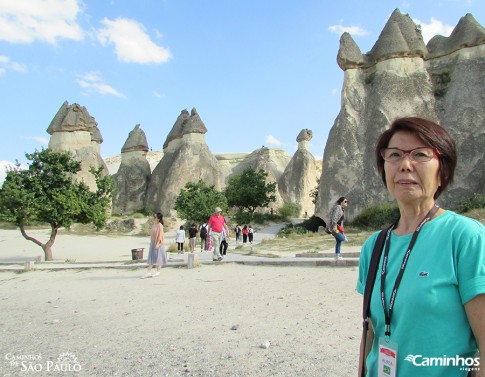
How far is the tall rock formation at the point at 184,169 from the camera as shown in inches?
1288

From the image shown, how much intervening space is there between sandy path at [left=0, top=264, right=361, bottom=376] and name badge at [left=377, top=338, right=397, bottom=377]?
5.97 feet

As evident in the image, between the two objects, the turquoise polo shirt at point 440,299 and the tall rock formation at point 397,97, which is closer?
the turquoise polo shirt at point 440,299

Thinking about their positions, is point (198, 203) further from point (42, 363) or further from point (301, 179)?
point (42, 363)

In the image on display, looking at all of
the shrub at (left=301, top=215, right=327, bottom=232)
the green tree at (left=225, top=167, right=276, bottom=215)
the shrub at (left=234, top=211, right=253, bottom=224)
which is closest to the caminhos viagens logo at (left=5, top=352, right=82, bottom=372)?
the shrub at (left=301, top=215, right=327, bottom=232)

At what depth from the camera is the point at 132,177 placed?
36.3 metres

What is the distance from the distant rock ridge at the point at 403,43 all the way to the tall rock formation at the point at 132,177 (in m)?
20.5

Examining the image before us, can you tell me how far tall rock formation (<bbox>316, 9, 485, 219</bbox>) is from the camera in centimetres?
2002

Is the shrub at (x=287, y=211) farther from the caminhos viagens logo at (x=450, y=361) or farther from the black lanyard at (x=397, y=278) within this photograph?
the caminhos viagens logo at (x=450, y=361)

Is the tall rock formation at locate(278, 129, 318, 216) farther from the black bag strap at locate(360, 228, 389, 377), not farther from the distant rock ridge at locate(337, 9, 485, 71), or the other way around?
the black bag strap at locate(360, 228, 389, 377)

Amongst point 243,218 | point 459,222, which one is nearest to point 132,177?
point 243,218

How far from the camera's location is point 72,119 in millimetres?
32688

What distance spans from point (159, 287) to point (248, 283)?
1506 mm

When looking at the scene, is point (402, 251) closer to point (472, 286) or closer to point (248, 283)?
point (472, 286)

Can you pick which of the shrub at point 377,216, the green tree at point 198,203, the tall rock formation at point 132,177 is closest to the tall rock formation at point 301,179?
the tall rock formation at point 132,177
